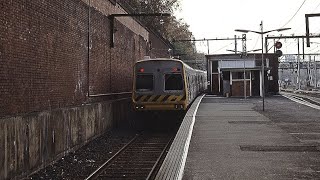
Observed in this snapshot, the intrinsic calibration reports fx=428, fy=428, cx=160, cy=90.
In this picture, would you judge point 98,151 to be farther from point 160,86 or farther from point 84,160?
point 160,86

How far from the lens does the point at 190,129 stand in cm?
1390

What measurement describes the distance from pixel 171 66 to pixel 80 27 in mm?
5386

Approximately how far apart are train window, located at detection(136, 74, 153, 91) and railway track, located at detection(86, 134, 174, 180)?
2345 mm

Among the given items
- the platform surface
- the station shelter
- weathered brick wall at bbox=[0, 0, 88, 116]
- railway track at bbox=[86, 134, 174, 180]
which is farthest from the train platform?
the station shelter

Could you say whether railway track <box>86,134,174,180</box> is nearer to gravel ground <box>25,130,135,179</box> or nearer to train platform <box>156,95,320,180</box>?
gravel ground <box>25,130,135,179</box>

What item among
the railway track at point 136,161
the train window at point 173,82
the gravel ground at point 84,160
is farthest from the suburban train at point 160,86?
the gravel ground at point 84,160

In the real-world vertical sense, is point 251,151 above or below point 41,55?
below

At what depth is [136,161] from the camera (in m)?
12.5

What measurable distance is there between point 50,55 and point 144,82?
750 cm

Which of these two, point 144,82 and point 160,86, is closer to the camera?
point 160,86

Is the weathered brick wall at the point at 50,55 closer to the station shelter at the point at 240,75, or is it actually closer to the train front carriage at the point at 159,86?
the train front carriage at the point at 159,86

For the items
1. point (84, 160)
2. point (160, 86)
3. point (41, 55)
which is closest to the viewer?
point (41, 55)

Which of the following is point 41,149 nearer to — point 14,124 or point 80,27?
point 14,124

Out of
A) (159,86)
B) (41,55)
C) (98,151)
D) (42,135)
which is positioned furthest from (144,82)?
(42,135)
